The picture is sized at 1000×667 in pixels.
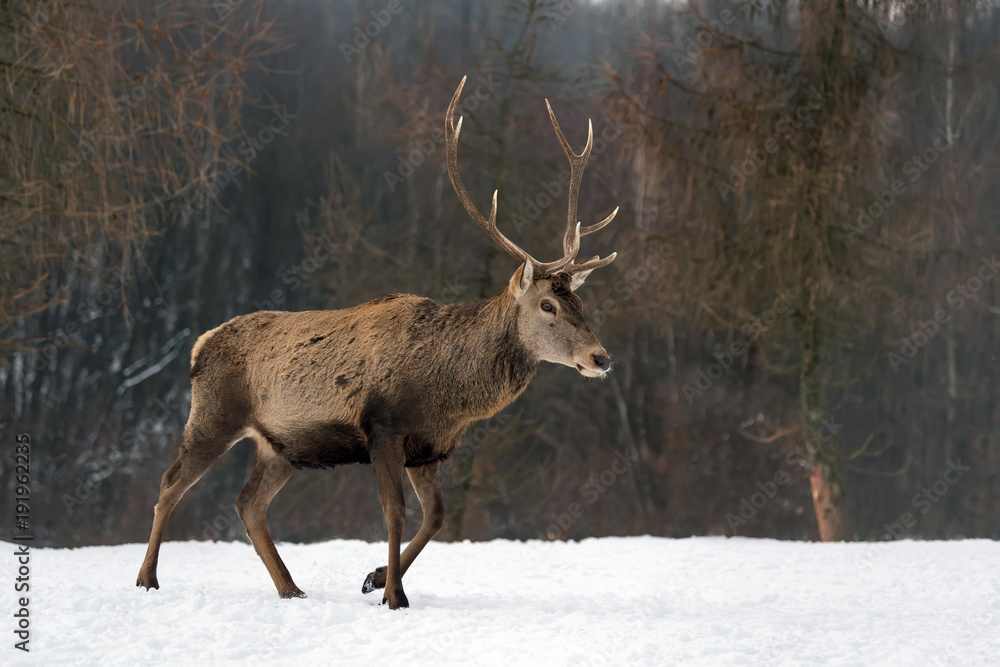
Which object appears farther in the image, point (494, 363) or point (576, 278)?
point (576, 278)

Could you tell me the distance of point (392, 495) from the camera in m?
6.54

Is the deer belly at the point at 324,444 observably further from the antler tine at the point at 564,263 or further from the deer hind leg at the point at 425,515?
the antler tine at the point at 564,263

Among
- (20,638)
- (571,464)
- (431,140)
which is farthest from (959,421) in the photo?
(20,638)

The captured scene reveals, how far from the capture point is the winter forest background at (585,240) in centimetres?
987

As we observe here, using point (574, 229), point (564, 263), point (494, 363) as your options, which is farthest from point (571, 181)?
point (494, 363)

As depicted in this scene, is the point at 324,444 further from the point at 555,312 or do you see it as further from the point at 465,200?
the point at 465,200

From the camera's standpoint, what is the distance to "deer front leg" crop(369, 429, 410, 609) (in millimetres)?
6523

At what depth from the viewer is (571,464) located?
847 inches

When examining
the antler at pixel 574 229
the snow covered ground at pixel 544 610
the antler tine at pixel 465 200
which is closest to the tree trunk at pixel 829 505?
the snow covered ground at pixel 544 610

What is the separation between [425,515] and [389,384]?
3.14 ft

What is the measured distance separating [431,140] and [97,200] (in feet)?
19.3
